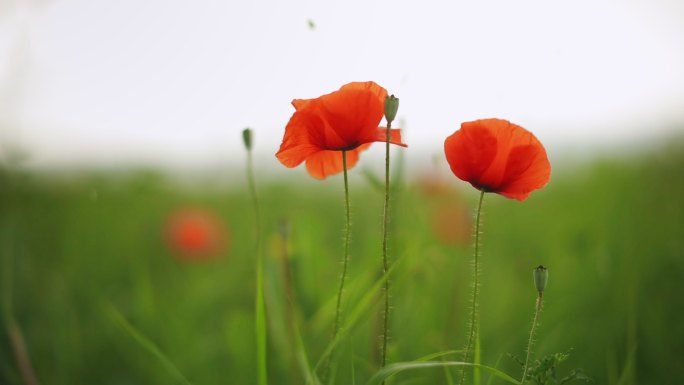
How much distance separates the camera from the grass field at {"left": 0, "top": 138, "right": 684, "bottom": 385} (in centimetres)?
170

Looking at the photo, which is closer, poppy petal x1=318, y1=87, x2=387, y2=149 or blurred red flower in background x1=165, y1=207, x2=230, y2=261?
poppy petal x1=318, y1=87, x2=387, y2=149

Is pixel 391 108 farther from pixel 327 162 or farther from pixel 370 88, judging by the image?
pixel 327 162

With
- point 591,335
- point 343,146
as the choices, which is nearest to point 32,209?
point 343,146

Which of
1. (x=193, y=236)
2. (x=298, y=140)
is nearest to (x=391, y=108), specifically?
(x=298, y=140)

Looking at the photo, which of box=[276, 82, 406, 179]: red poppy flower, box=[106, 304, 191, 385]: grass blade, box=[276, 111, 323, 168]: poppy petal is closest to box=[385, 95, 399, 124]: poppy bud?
box=[276, 82, 406, 179]: red poppy flower

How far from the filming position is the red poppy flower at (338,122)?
41.4 inches

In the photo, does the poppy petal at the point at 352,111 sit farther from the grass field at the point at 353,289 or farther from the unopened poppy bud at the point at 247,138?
the grass field at the point at 353,289

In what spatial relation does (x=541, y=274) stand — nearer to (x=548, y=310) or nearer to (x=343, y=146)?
(x=343, y=146)

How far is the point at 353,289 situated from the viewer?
4.41ft

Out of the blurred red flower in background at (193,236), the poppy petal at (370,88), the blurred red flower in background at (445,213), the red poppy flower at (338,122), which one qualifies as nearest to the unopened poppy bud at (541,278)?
the red poppy flower at (338,122)

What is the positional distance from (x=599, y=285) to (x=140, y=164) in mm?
3832

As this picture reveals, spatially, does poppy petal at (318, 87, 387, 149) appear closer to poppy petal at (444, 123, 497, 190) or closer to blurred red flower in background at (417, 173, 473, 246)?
poppy petal at (444, 123, 497, 190)

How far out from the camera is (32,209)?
146 inches

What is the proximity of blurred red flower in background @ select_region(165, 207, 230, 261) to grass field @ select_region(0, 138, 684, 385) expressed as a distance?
126 millimetres
